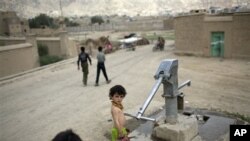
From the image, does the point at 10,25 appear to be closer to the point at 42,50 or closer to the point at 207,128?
the point at 42,50

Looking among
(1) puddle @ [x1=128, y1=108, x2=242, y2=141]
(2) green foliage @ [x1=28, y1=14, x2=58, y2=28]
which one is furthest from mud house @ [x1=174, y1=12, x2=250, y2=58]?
(2) green foliage @ [x1=28, y1=14, x2=58, y2=28]

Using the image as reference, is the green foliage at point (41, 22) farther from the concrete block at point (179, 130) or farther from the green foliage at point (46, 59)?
the concrete block at point (179, 130)

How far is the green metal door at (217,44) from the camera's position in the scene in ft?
65.4

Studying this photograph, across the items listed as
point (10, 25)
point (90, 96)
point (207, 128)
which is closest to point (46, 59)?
point (90, 96)

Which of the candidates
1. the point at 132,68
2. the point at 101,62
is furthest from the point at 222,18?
the point at 101,62

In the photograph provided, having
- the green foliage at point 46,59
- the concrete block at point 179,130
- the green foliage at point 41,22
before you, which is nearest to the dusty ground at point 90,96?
the concrete block at point 179,130

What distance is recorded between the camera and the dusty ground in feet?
27.9

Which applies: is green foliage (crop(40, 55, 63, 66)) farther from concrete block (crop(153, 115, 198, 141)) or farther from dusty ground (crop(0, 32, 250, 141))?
concrete block (crop(153, 115, 198, 141))

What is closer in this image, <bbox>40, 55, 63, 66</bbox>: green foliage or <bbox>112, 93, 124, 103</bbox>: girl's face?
<bbox>112, 93, 124, 103</bbox>: girl's face

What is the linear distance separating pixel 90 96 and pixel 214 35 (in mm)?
11088

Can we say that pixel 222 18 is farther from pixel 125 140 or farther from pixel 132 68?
pixel 125 140

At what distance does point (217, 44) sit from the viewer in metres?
20.1

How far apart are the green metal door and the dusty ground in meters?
0.99

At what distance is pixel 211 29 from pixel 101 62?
30.9ft
